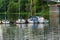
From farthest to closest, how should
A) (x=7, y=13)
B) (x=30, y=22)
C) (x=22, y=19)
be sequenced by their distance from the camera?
1. (x=7, y=13)
2. (x=22, y=19)
3. (x=30, y=22)

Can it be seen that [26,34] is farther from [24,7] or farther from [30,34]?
[24,7]

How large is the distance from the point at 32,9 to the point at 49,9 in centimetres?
232

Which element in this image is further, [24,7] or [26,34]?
[24,7]

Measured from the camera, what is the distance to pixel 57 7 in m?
35.1

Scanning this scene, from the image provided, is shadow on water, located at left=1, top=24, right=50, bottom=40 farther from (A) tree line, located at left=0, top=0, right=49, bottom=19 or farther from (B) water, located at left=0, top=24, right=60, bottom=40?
(A) tree line, located at left=0, top=0, right=49, bottom=19

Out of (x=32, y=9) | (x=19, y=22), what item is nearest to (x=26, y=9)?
(x=32, y=9)

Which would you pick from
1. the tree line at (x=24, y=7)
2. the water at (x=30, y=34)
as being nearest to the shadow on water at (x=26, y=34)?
the water at (x=30, y=34)

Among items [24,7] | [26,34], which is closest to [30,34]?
[26,34]

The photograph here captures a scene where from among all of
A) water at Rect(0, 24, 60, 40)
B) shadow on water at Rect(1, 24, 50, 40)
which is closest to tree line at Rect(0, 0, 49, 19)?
shadow on water at Rect(1, 24, 50, 40)

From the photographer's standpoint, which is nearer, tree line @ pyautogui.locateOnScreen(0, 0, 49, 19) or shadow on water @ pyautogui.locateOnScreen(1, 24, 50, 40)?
shadow on water @ pyautogui.locateOnScreen(1, 24, 50, 40)

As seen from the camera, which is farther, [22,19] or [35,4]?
[35,4]

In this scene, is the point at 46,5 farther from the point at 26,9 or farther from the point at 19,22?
the point at 19,22

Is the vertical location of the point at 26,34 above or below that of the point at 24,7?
below

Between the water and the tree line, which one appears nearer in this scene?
the water
